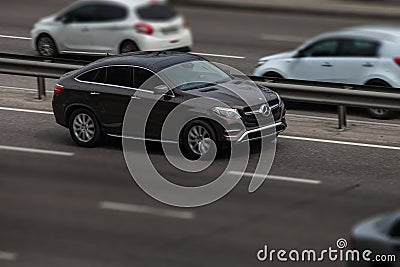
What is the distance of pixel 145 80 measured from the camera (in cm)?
1820

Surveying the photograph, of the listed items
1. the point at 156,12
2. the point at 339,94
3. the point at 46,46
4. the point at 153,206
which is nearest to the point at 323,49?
the point at 339,94

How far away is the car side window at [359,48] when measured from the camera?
21.6 meters

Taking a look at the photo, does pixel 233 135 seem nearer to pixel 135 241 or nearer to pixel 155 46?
pixel 135 241

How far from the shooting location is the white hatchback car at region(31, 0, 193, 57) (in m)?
25.8

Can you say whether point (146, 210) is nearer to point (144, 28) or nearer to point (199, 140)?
point (199, 140)

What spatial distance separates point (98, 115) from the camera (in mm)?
18422

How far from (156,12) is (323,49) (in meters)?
5.70

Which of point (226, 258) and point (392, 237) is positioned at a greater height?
point (392, 237)

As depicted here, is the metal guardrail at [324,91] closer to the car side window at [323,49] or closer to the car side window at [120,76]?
the car side window at [323,49]

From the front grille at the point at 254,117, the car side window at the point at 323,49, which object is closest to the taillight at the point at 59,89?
the front grille at the point at 254,117

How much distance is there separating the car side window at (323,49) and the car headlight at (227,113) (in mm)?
5084

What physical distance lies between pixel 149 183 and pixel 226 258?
11.7 feet

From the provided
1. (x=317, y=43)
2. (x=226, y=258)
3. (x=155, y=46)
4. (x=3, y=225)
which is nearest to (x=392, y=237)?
(x=226, y=258)

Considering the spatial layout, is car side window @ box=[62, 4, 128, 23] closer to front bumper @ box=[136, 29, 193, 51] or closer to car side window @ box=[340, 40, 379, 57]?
front bumper @ box=[136, 29, 193, 51]
